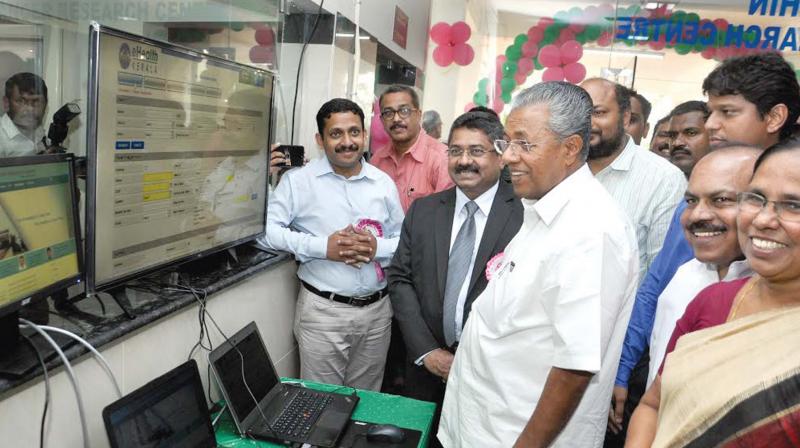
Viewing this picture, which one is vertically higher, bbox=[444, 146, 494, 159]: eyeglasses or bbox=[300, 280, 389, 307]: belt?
bbox=[444, 146, 494, 159]: eyeglasses

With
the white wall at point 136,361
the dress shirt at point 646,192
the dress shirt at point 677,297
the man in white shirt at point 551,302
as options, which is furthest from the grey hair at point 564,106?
the white wall at point 136,361

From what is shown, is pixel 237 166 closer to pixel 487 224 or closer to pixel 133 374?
pixel 133 374

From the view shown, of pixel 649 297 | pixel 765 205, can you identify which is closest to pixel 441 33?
pixel 649 297

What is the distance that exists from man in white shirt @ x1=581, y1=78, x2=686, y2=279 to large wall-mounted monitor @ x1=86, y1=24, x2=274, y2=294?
1.31m

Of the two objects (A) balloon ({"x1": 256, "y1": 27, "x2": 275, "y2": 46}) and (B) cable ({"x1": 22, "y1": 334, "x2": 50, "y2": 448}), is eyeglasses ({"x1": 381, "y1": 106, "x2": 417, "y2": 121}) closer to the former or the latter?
(A) balloon ({"x1": 256, "y1": 27, "x2": 275, "y2": 46})

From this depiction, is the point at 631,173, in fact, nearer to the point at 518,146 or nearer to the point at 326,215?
the point at 518,146

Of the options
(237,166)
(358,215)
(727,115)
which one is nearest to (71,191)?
(237,166)

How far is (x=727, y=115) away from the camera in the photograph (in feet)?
5.62

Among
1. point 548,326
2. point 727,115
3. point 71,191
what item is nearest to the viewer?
point 71,191

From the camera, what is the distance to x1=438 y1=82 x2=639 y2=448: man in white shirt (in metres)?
1.18

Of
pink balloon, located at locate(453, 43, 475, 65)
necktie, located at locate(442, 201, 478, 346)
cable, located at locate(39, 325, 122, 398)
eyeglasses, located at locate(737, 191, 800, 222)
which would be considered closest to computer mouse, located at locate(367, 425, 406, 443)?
necktie, located at locate(442, 201, 478, 346)

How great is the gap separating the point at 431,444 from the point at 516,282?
1080 mm

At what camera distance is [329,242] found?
6.81 ft

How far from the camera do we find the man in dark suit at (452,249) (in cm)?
188
